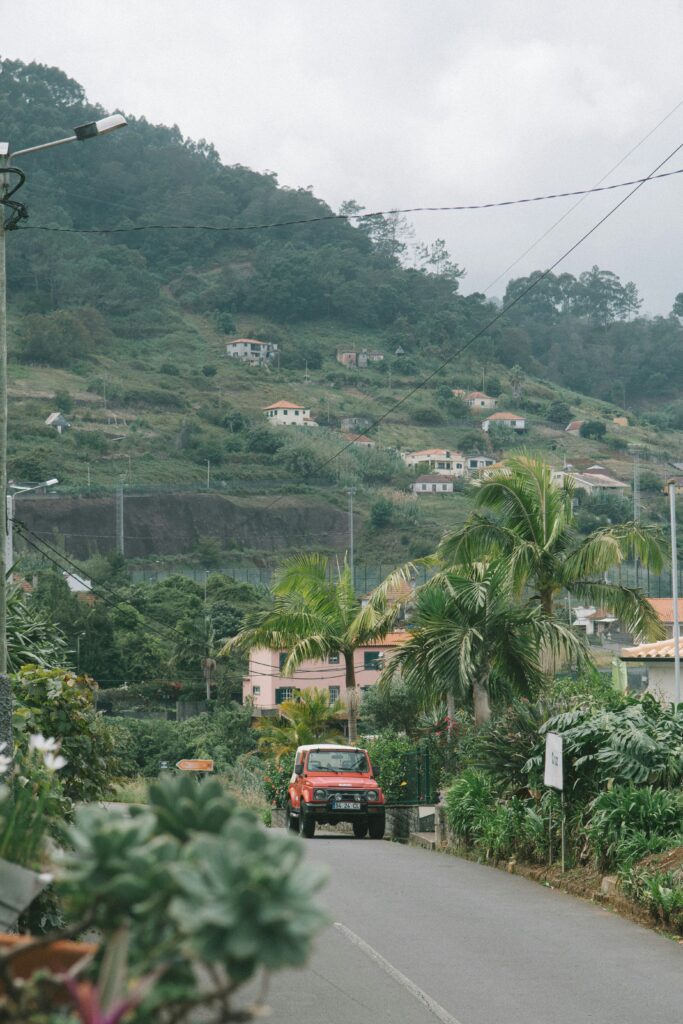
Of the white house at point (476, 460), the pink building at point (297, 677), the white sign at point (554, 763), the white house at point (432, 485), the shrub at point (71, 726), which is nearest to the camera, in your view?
the shrub at point (71, 726)

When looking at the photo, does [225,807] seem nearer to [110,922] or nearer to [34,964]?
[110,922]

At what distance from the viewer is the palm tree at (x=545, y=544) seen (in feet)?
74.0

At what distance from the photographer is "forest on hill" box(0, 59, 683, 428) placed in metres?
156

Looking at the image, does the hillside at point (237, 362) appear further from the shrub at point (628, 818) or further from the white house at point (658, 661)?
the shrub at point (628, 818)

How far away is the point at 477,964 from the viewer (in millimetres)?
10258

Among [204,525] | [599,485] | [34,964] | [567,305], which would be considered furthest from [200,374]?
[34,964]

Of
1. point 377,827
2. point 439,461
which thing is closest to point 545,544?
point 377,827

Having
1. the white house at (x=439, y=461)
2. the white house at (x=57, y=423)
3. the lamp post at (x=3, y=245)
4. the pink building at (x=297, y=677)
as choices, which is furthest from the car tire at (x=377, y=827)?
the white house at (x=439, y=461)

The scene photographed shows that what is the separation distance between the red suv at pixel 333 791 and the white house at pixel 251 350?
427ft

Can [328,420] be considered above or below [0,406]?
above

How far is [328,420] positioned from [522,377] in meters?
28.0

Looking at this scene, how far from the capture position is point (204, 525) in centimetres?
10975

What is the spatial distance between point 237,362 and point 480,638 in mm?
132833

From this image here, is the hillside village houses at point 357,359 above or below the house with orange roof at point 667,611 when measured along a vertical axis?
above
